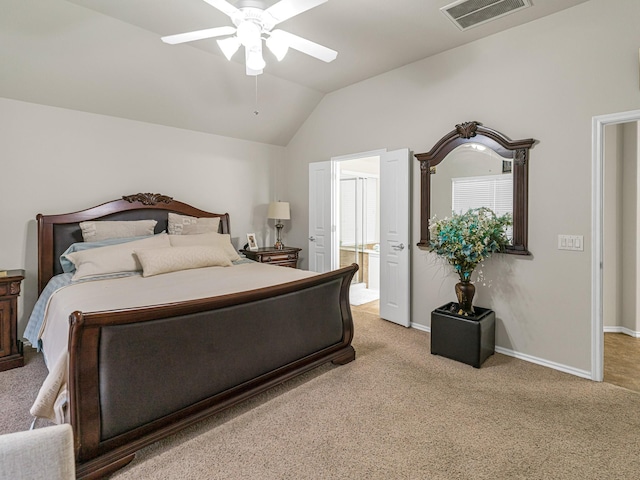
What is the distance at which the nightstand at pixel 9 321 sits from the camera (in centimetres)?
288

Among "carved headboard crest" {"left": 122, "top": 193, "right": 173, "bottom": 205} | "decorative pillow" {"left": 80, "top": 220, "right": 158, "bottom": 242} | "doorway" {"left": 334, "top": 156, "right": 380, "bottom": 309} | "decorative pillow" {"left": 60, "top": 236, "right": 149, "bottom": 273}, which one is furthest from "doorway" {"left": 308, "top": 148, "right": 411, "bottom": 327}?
"decorative pillow" {"left": 60, "top": 236, "right": 149, "bottom": 273}

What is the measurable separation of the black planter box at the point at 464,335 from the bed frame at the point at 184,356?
0.86 m

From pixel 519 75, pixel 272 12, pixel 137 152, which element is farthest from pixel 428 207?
pixel 137 152

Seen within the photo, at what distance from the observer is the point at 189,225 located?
13.7 ft

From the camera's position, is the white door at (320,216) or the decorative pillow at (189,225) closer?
the decorative pillow at (189,225)

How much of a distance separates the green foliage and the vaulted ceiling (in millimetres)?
1659

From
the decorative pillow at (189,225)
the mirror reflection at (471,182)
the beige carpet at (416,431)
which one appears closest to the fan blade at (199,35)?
the decorative pillow at (189,225)

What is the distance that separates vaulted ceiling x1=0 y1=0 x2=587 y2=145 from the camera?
2770 millimetres

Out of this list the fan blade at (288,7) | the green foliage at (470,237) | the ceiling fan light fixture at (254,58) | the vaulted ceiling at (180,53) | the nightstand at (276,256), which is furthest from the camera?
the nightstand at (276,256)

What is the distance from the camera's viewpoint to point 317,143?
5020 mm

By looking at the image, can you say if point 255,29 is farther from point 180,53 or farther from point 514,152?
point 514,152

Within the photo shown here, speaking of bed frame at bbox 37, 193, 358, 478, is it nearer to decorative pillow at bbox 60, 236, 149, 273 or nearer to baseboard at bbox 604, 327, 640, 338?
decorative pillow at bbox 60, 236, 149, 273

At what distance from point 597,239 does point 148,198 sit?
14.1ft

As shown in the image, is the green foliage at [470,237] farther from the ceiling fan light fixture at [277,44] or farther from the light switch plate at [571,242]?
the ceiling fan light fixture at [277,44]
